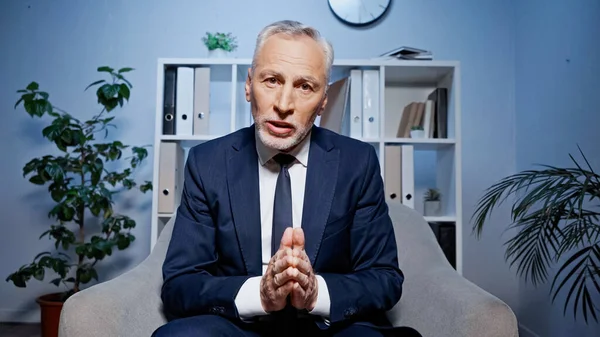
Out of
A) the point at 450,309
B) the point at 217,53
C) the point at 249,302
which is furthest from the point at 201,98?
the point at 450,309

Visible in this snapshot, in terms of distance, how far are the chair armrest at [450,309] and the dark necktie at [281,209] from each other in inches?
15.5

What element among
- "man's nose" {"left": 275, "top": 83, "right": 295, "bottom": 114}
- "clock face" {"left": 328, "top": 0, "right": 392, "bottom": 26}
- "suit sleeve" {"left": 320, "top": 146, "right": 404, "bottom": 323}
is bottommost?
"suit sleeve" {"left": 320, "top": 146, "right": 404, "bottom": 323}

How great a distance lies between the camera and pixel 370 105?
2.35 meters

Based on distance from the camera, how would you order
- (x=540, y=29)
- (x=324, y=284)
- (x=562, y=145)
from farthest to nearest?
(x=540, y=29) → (x=562, y=145) → (x=324, y=284)

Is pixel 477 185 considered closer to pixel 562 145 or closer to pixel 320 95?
pixel 562 145

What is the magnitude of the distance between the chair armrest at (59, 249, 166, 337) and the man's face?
454 millimetres

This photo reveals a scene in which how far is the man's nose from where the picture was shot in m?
1.23

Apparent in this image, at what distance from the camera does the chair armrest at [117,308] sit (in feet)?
3.38

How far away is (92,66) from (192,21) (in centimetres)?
60

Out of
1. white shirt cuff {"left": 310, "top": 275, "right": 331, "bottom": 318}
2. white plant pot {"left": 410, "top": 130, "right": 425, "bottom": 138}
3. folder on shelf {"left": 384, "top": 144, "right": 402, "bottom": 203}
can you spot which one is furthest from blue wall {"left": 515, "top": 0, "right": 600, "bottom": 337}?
white shirt cuff {"left": 310, "top": 275, "right": 331, "bottom": 318}

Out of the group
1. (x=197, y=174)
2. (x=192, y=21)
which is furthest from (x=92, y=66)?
(x=197, y=174)

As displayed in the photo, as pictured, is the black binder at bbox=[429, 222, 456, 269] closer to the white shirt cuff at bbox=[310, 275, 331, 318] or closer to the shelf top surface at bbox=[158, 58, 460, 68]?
the shelf top surface at bbox=[158, 58, 460, 68]

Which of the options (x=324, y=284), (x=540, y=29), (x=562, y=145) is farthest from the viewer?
(x=540, y=29)

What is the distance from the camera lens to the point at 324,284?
3.71 feet
